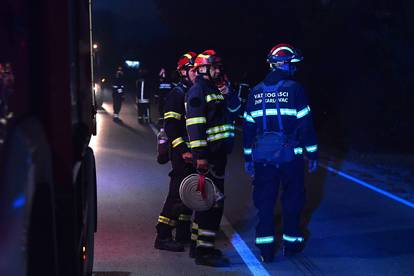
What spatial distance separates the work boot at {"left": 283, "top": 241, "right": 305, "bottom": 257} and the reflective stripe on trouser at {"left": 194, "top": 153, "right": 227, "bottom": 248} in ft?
2.43

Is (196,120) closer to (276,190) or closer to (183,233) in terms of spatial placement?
(276,190)

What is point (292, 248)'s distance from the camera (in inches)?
227

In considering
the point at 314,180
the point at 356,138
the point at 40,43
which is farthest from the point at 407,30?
the point at 40,43

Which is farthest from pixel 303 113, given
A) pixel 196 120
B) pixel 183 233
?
pixel 183 233

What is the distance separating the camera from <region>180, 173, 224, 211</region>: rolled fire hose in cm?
536

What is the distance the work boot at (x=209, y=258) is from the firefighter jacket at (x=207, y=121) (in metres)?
0.89

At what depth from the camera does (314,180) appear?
9766 millimetres

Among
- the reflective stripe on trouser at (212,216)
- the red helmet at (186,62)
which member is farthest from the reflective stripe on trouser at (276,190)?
the red helmet at (186,62)

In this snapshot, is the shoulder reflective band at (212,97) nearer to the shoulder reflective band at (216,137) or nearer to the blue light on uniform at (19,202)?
the shoulder reflective band at (216,137)

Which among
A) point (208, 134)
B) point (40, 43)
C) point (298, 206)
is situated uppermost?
point (40, 43)

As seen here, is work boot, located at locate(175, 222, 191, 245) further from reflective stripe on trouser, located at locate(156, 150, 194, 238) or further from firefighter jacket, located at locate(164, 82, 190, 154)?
firefighter jacket, located at locate(164, 82, 190, 154)

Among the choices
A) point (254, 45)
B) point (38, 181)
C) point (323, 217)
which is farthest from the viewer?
point (254, 45)

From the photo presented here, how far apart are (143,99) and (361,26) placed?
7663 mm

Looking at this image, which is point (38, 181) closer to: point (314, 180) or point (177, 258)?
point (177, 258)
